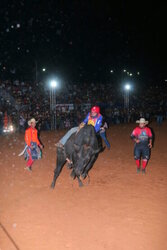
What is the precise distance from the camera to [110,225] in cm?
565

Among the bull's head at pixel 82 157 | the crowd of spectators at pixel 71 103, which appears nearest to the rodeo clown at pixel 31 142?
the bull's head at pixel 82 157

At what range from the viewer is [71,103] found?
27031 millimetres

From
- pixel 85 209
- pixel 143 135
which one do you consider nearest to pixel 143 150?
pixel 143 135

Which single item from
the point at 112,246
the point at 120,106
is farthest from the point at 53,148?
the point at 120,106

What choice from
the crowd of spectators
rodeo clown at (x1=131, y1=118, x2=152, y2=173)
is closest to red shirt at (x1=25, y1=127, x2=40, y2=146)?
rodeo clown at (x1=131, y1=118, x2=152, y2=173)

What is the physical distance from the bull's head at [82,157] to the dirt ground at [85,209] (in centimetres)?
87

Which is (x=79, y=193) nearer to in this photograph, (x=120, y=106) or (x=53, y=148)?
(x=53, y=148)

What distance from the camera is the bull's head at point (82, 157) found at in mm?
6711

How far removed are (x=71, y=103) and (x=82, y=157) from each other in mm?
20472

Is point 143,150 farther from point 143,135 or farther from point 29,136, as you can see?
point 29,136

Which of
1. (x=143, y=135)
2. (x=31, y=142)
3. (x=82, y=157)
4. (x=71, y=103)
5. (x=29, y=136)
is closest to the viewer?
(x=82, y=157)

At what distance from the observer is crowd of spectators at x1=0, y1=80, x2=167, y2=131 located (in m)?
22.2

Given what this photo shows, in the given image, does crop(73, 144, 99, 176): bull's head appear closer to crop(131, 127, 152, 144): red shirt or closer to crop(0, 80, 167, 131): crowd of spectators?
crop(131, 127, 152, 144): red shirt

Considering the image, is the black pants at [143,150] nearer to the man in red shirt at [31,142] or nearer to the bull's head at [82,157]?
the bull's head at [82,157]
